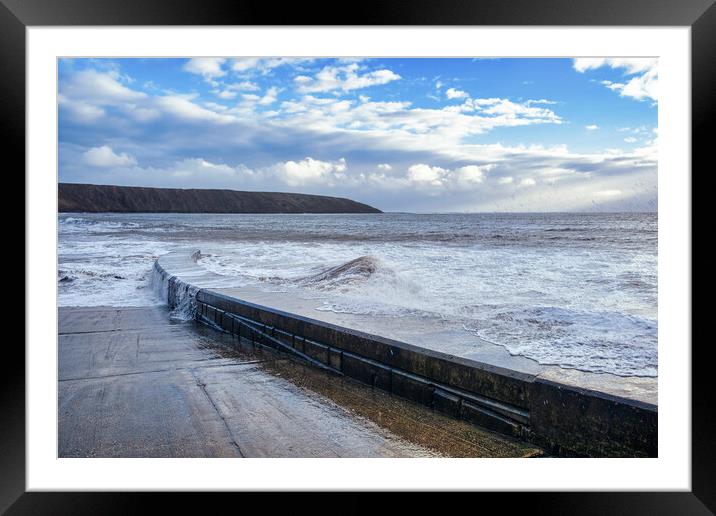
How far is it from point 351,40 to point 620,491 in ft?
7.39

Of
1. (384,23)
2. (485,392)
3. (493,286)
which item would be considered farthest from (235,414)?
(493,286)

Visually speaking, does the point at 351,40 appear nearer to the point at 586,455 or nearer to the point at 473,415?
the point at 473,415

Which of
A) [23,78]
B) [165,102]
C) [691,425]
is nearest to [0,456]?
[23,78]

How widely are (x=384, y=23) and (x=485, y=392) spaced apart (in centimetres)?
164

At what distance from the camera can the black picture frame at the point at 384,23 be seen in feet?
6.40

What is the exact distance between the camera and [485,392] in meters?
2.24

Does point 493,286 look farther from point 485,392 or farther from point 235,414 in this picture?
point 235,414

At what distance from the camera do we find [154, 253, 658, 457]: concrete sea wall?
1807 millimetres

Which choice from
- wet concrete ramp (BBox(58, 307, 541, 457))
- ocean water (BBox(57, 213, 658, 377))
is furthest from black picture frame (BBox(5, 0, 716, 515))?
ocean water (BBox(57, 213, 658, 377))

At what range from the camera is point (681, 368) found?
6.94 feet

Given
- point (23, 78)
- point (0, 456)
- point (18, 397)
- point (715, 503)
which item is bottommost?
point (715, 503)

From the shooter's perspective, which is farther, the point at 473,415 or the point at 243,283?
the point at 243,283

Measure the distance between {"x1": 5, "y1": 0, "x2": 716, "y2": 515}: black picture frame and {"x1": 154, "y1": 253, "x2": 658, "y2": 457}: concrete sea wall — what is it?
0.95ft

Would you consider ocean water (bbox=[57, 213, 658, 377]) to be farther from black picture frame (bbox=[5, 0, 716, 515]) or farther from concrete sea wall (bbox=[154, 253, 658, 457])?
black picture frame (bbox=[5, 0, 716, 515])
